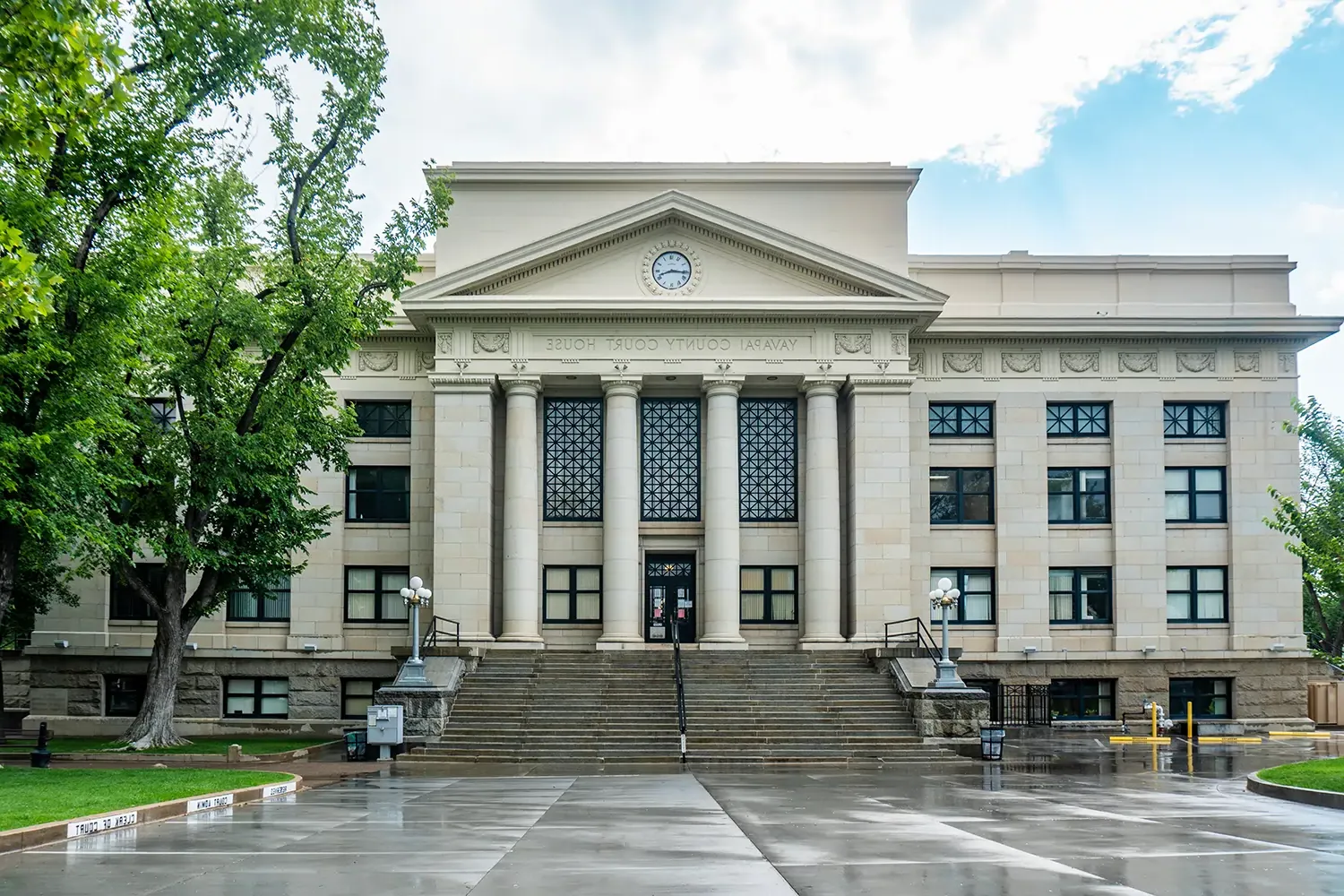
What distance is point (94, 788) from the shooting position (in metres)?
20.5

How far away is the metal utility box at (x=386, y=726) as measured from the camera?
96.7ft

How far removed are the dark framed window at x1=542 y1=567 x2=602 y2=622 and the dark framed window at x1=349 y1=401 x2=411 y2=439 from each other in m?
6.69

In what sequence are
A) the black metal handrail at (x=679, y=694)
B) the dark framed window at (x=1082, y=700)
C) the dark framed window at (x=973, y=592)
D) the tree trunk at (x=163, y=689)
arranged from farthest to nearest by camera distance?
the dark framed window at (x=973, y=592) → the dark framed window at (x=1082, y=700) → the tree trunk at (x=163, y=689) → the black metal handrail at (x=679, y=694)

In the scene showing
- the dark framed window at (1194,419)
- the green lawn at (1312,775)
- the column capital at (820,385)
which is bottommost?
the green lawn at (1312,775)

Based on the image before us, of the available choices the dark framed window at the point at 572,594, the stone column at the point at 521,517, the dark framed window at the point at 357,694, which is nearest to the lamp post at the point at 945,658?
the dark framed window at the point at 572,594

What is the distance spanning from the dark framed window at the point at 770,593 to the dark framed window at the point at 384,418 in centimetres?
1179

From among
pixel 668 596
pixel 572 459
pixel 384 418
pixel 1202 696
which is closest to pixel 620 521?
pixel 572 459

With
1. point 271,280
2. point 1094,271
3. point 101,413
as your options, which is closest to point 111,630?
point 271,280

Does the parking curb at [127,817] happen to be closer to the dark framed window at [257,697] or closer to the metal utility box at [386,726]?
the metal utility box at [386,726]

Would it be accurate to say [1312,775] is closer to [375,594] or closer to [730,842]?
[730,842]

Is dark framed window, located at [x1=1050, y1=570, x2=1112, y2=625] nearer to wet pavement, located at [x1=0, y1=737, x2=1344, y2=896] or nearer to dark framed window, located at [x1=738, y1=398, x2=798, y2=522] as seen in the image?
dark framed window, located at [x1=738, y1=398, x2=798, y2=522]

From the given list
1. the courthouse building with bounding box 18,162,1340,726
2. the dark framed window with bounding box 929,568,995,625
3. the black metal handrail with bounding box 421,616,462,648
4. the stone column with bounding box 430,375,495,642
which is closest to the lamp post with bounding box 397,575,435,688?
the black metal handrail with bounding box 421,616,462,648

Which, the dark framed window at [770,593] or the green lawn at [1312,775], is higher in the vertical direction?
the dark framed window at [770,593]

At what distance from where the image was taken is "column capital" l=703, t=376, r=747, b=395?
123ft
